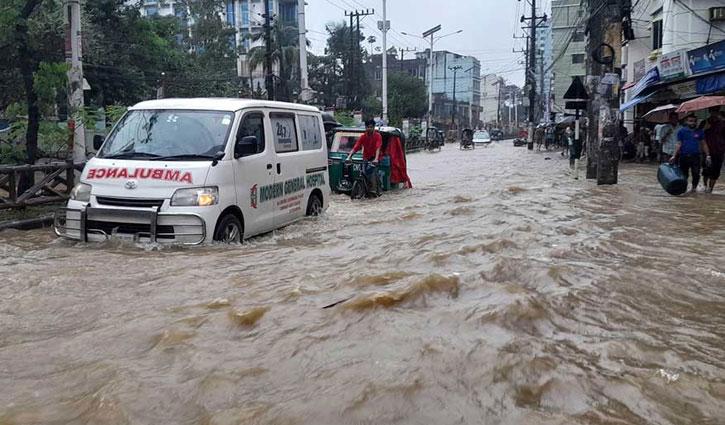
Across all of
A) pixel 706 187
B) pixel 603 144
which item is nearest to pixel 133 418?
pixel 706 187

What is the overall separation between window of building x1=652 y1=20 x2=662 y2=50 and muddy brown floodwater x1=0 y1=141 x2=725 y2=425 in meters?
20.9

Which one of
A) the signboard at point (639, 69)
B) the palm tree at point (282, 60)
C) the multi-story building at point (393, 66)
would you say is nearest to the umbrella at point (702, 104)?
the signboard at point (639, 69)

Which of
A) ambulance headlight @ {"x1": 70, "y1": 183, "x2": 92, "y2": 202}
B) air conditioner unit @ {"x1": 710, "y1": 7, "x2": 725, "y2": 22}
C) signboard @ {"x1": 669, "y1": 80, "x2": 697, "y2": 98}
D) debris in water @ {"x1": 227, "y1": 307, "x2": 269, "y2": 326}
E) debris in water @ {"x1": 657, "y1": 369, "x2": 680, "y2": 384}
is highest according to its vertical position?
air conditioner unit @ {"x1": 710, "y1": 7, "x2": 725, "y2": 22}

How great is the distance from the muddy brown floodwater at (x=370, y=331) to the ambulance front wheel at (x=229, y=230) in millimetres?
207

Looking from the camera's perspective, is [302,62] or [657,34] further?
[657,34]

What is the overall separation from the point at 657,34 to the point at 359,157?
18.3m

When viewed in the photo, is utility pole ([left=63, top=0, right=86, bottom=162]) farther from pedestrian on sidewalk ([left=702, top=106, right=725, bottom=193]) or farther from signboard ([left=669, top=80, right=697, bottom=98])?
signboard ([left=669, top=80, right=697, bottom=98])

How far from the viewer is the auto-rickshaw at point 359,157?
1402cm

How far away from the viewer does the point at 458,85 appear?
361 ft

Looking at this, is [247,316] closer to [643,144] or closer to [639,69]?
[643,144]

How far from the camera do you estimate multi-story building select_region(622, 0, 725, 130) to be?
18.3 metres

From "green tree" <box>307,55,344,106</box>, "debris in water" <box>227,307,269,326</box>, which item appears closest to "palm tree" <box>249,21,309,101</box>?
"green tree" <box>307,55,344,106</box>

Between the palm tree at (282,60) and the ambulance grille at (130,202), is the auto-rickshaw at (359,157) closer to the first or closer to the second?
the ambulance grille at (130,202)

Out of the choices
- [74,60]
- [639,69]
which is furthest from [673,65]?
[74,60]
